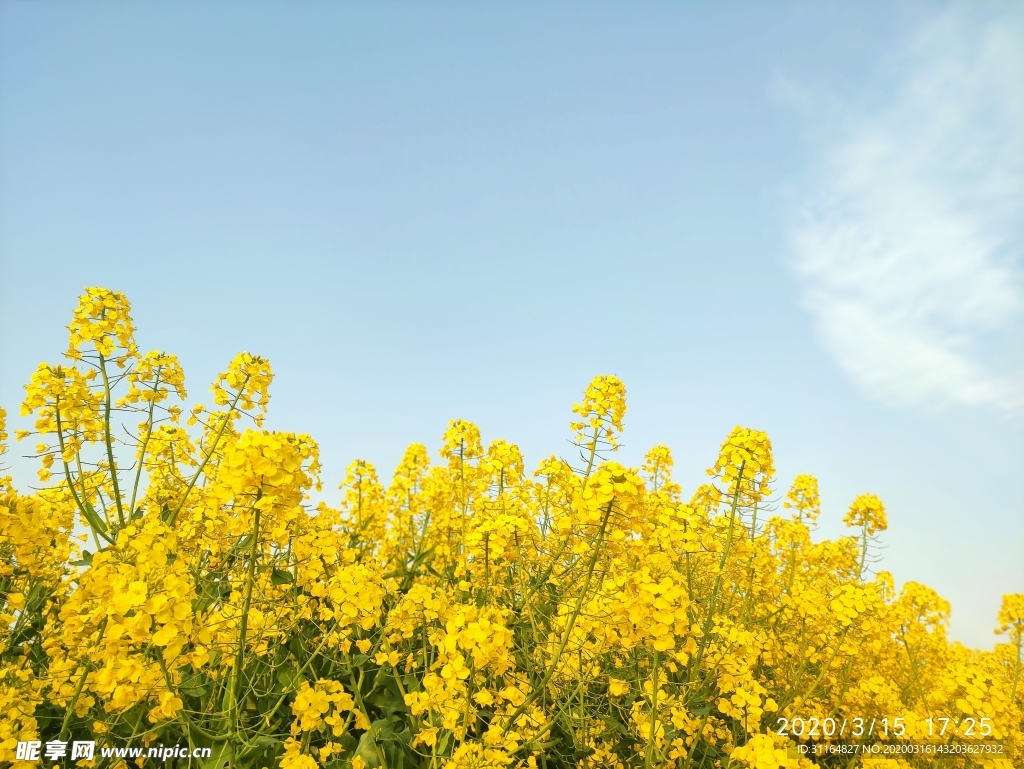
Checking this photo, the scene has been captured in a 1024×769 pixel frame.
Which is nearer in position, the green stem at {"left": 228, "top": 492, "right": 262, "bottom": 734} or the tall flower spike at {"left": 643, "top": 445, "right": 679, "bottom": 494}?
the green stem at {"left": 228, "top": 492, "right": 262, "bottom": 734}

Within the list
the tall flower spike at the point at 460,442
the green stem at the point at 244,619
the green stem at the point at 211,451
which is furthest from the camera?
the tall flower spike at the point at 460,442

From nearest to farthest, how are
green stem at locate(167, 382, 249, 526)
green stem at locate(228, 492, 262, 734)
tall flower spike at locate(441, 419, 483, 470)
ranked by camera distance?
green stem at locate(228, 492, 262, 734) < green stem at locate(167, 382, 249, 526) < tall flower spike at locate(441, 419, 483, 470)

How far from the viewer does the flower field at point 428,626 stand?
9.42ft

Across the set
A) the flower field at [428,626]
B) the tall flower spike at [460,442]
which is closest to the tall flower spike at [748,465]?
the flower field at [428,626]

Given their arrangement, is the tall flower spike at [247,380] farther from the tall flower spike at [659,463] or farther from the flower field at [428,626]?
the tall flower spike at [659,463]

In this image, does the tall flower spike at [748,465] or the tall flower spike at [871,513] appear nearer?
the tall flower spike at [748,465]

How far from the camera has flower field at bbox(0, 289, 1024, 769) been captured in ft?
9.42

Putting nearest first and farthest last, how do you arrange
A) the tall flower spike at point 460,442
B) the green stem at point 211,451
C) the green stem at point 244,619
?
1. the green stem at point 244,619
2. the green stem at point 211,451
3. the tall flower spike at point 460,442

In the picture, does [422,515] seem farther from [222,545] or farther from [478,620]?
[478,620]

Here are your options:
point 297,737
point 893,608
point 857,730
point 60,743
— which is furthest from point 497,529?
point 893,608

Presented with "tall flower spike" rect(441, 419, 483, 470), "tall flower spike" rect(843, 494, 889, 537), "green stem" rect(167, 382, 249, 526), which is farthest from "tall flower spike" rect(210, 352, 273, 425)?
"tall flower spike" rect(843, 494, 889, 537)

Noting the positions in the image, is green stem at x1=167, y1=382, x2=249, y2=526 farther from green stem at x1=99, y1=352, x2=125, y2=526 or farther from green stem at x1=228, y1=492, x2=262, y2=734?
green stem at x1=228, y1=492, x2=262, y2=734

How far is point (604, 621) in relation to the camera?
9.54 feet

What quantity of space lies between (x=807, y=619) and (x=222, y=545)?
3995 millimetres
